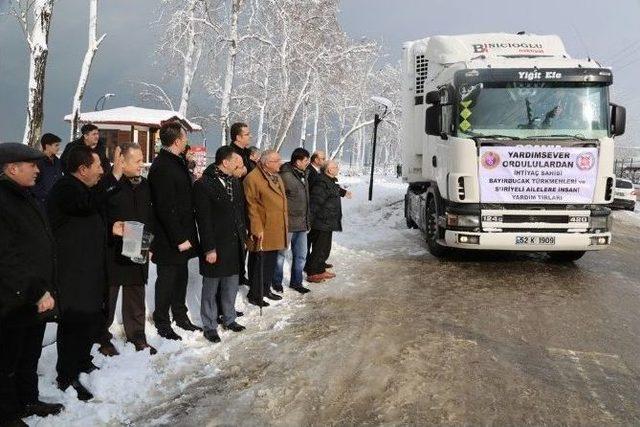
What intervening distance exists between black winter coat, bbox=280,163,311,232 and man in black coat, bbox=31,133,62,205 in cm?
304

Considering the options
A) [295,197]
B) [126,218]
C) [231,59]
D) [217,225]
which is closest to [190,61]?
[231,59]

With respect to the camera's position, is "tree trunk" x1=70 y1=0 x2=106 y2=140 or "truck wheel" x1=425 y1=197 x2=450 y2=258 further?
"tree trunk" x1=70 y1=0 x2=106 y2=140

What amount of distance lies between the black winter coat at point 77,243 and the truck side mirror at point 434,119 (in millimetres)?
6071

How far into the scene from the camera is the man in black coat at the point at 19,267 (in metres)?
2.93

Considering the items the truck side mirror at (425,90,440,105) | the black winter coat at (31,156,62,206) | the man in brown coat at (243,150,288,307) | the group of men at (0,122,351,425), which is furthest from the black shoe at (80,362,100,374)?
the truck side mirror at (425,90,440,105)

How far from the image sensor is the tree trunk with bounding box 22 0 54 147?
37.3 ft

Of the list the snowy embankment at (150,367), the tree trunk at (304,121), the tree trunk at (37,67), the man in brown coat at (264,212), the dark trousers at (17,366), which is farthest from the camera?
the tree trunk at (304,121)

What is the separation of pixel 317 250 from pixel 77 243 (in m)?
4.22

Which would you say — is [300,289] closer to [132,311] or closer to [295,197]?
[295,197]

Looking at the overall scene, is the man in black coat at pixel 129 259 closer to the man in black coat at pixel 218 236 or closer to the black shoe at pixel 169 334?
the black shoe at pixel 169 334

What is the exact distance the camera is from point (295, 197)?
6645 millimetres

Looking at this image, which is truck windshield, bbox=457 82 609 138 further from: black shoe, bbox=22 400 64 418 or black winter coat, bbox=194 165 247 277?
black shoe, bbox=22 400 64 418

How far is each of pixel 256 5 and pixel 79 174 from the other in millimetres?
23206

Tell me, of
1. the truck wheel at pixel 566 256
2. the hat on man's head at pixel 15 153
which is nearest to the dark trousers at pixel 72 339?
the hat on man's head at pixel 15 153
